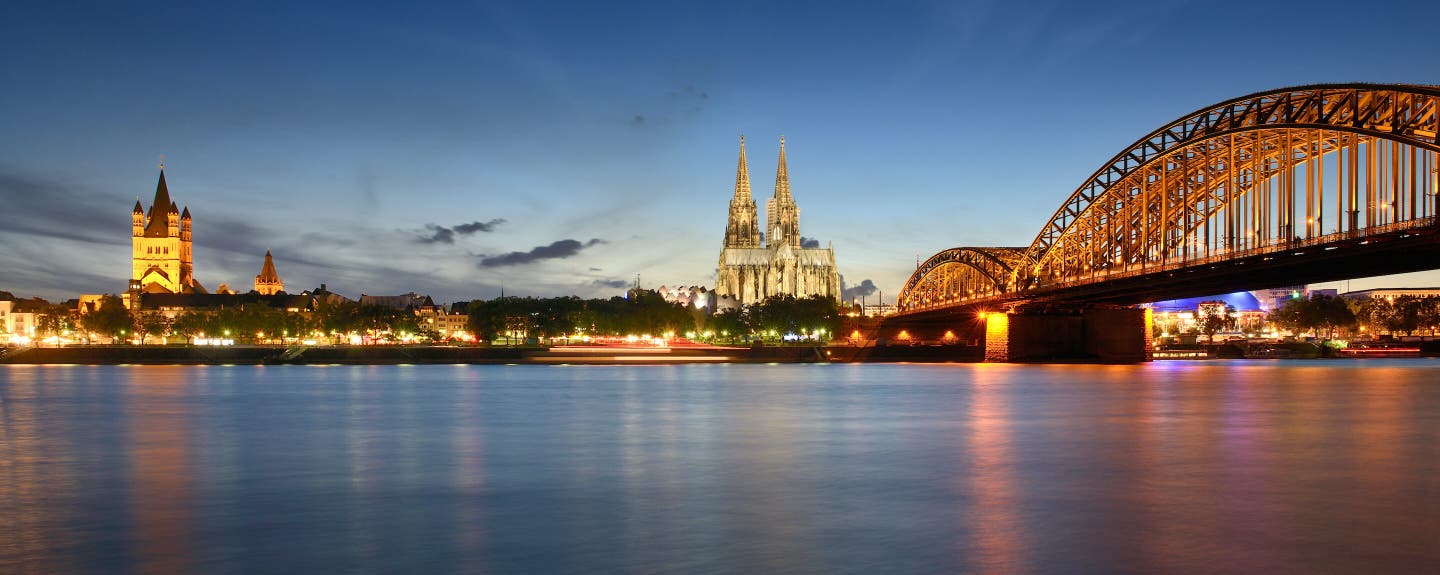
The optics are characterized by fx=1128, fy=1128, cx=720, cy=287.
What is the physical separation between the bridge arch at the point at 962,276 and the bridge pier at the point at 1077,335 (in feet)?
11.8

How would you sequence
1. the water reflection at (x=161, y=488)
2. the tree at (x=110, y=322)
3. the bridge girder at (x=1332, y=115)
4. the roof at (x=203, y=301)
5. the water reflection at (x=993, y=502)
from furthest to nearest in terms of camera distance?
the roof at (x=203, y=301), the tree at (x=110, y=322), the bridge girder at (x=1332, y=115), the water reflection at (x=161, y=488), the water reflection at (x=993, y=502)

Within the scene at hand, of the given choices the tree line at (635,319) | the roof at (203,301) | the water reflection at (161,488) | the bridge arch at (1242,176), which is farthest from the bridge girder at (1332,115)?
the roof at (203,301)

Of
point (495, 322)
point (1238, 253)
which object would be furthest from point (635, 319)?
point (1238, 253)

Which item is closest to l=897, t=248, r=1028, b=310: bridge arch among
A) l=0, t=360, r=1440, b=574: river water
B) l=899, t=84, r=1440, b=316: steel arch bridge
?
l=899, t=84, r=1440, b=316: steel arch bridge

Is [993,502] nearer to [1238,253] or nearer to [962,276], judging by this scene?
[1238,253]

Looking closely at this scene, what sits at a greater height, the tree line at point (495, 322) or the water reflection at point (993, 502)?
the tree line at point (495, 322)

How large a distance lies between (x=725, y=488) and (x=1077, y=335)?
253 ft

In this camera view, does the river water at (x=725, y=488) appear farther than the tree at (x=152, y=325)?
No

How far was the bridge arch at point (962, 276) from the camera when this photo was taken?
3994 inches

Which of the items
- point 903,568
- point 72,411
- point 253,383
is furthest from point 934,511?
point 253,383

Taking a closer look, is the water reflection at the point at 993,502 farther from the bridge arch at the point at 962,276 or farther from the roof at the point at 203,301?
the roof at the point at 203,301

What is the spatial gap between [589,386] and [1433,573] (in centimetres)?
5031

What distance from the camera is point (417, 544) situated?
1389 centimetres

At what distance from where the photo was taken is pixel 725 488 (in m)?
19.3
